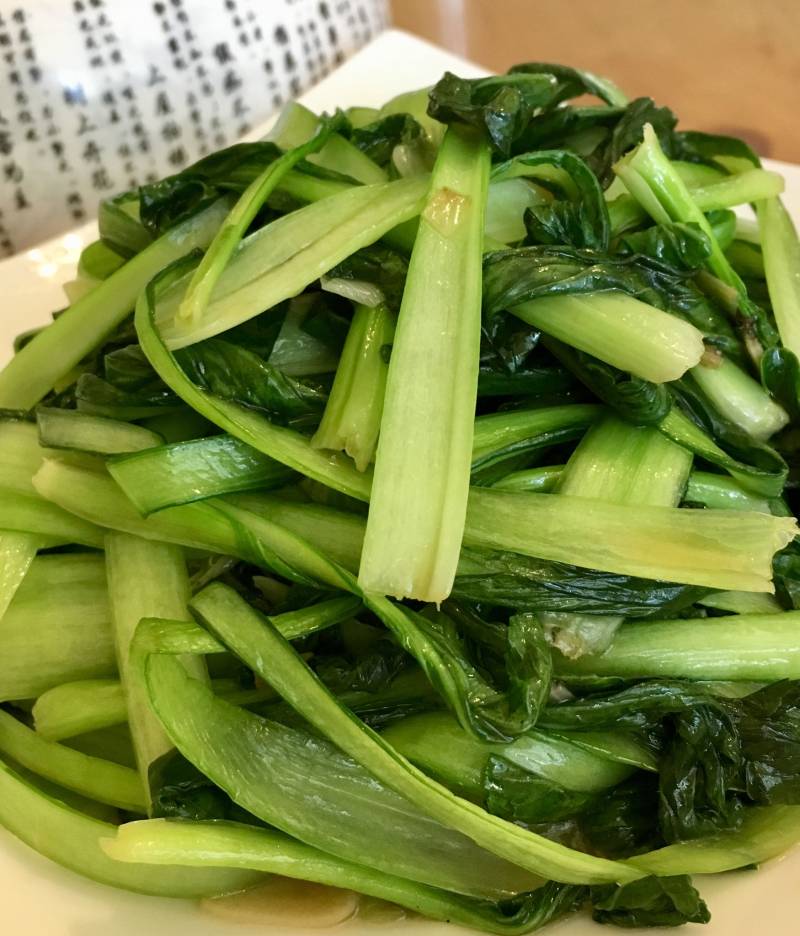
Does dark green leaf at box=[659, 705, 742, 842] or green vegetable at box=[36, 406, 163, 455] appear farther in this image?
green vegetable at box=[36, 406, 163, 455]

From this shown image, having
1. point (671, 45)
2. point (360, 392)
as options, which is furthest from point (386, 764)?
point (671, 45)

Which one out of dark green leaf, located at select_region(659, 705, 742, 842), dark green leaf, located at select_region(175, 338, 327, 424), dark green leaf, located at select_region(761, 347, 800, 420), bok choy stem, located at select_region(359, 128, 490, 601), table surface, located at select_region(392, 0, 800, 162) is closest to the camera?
bok choy stem, located at select_region(359, 128, 490, 601)

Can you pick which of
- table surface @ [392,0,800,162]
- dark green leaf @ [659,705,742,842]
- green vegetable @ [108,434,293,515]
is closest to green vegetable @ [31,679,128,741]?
green vegetable @ [108,434,293,515]

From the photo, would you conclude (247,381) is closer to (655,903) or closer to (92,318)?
(92,318)

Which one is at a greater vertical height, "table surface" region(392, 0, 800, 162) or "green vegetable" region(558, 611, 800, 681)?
"table surface" region(392, 0, 800, 162)

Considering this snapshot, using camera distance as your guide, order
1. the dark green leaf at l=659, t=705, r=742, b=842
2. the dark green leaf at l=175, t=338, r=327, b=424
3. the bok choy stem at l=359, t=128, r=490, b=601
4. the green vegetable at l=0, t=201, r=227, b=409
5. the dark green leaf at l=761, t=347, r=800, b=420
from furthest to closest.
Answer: the green vegetable at l=0, t=201, r=227, b=409
the dark green leaf at l=761, t=347, r=800, b=420
the dark green leaf at l=175, t=338, r=327, b=424
the dark green leaf at l=659, t=705, r=742, b=842
the bok choy stem at l=359, t=128, r=490, b=601

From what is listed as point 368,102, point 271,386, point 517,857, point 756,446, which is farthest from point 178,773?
point 368,102

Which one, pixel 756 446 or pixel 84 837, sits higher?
pixel 756 446

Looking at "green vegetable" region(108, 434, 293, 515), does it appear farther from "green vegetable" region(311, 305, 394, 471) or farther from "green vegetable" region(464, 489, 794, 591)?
"green vegetable" region(464, 489, 794, 591)

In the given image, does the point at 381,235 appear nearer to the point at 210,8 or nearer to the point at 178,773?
the point at 178,773
